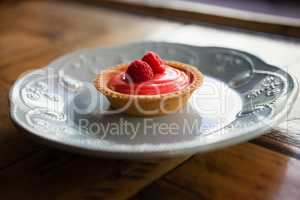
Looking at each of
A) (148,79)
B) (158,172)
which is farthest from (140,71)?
(158,172)

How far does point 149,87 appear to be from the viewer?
62 centimetres

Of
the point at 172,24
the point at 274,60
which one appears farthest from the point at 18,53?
the point at 274,60

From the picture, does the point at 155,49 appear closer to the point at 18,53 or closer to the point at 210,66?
the point at 210,66

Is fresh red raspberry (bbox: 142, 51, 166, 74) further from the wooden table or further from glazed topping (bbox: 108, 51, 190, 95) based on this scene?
the wooden table

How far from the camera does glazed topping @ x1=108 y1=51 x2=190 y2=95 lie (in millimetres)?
617

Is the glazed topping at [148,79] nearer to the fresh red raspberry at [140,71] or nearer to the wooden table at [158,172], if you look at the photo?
the fresh red raspberry at [140,71]

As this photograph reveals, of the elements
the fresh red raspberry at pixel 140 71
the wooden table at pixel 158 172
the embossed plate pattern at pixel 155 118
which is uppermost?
the fresh red raspberry at pixel 140 71

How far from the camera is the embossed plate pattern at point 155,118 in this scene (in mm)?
469

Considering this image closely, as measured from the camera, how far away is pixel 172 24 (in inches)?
45.6

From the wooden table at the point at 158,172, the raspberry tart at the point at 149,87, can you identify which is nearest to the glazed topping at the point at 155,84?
the raspberry tart at the point at 149,87

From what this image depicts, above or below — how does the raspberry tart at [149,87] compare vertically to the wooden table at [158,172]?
above

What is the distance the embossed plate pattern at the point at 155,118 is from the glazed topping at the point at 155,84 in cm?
3

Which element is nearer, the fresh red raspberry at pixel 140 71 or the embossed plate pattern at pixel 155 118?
the embossed plate pattern at pixel 155 118

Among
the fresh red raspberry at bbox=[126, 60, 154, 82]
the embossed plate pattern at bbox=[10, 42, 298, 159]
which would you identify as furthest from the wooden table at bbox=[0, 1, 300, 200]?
the fresh red raspberry at bbox=[126, 60, 154, 82]
